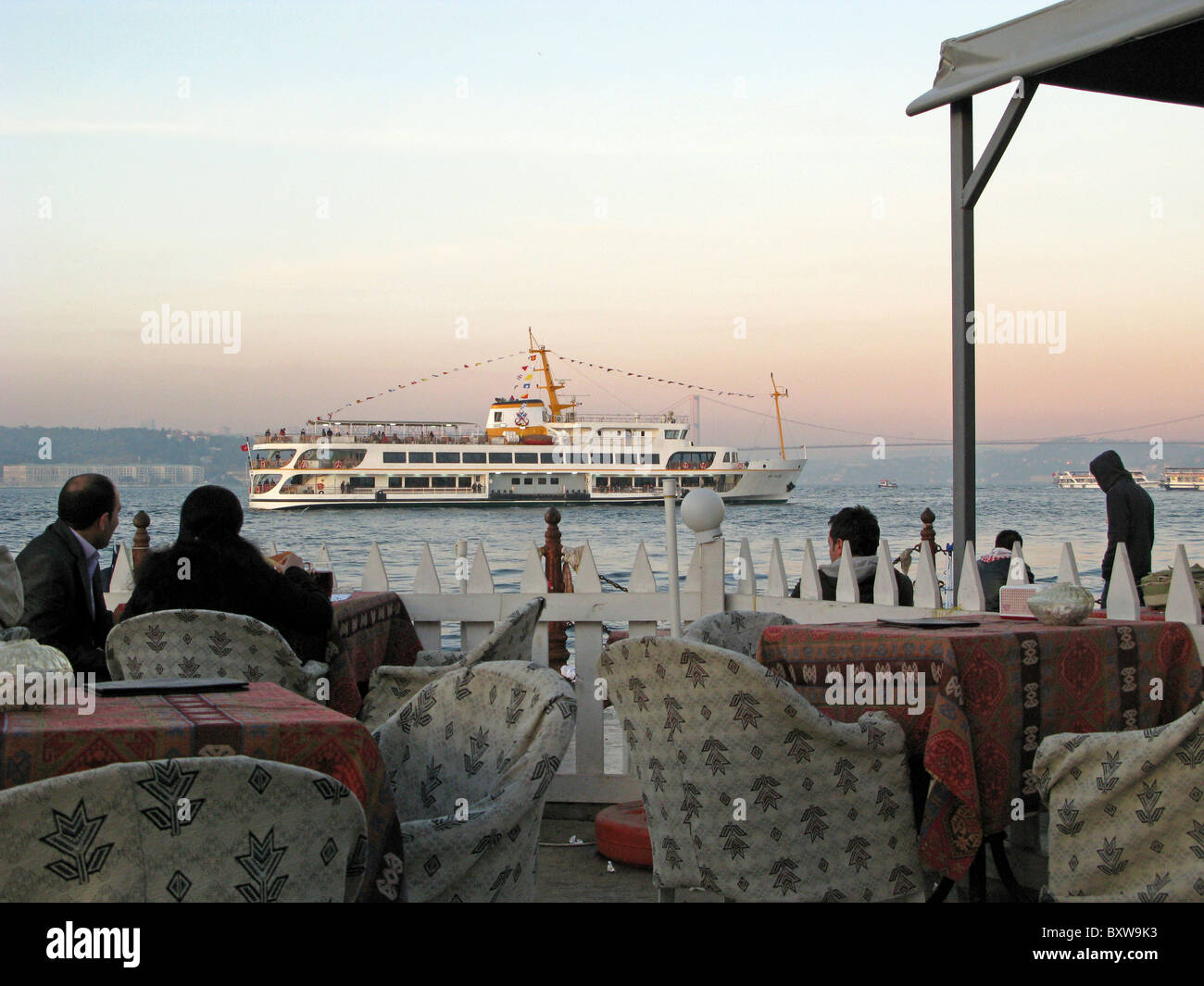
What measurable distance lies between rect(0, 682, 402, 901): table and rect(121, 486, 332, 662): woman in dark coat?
1.46 metres

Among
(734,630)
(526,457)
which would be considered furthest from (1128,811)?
(526,457)

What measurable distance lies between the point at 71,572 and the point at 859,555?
105 inches

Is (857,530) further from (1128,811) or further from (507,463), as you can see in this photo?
(507,463)

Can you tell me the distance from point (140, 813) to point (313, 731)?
0.45 metres

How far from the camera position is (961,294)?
4684 mm

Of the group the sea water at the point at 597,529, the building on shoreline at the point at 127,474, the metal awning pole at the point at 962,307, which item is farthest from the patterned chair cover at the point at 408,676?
the building on shoreline at the point at 127,474

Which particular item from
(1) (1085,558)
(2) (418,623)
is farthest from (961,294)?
(1) (1085,558)

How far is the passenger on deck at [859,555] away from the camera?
425cm

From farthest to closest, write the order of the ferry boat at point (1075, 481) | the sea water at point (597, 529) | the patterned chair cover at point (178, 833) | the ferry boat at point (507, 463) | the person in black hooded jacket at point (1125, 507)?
the ferry boat at point (1075, 481)
the ferry boat at point (507, 463)
the sea water at point (597, 529)
the person in black hooded jacket at point (1125, 507)
the patterned chair cover at point (178, 833)

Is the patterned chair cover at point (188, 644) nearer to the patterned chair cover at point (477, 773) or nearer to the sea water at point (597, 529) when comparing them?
the patterned chair cover at point (477, 773)

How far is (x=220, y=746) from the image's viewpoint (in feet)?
5.24

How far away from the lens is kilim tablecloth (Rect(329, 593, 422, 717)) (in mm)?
3494

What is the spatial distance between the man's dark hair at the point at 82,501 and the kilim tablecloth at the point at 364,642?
74 centimetres
